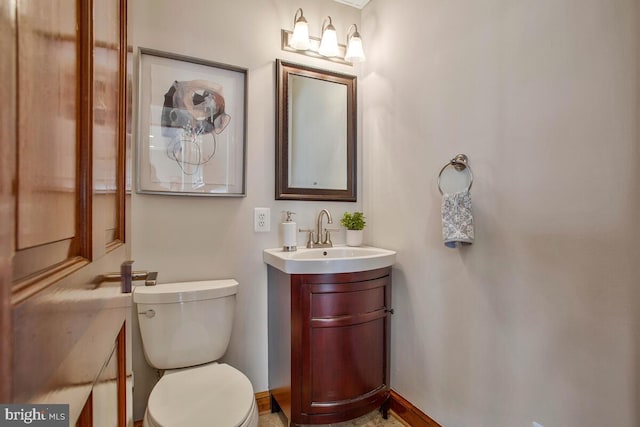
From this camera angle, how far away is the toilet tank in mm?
1417

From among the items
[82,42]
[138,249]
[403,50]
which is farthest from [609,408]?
[138,249]

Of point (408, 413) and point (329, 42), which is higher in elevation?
point (329, 42)

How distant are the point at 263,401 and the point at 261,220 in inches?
40.2

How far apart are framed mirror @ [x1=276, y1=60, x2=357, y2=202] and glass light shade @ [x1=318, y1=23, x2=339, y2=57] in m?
0.11

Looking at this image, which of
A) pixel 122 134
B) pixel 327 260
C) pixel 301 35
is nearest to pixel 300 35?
pixel 301 35

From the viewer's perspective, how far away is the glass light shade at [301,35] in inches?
70.6

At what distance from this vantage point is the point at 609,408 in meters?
0.94

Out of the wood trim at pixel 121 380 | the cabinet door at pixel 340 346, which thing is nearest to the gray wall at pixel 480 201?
the cabinet door at pixel 340 346

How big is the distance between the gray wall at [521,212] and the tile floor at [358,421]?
179mm

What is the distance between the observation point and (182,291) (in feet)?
4.75

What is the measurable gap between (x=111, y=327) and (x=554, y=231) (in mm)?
1280

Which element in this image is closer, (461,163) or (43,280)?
→ (43,280)

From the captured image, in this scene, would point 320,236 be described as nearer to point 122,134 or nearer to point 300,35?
point 300,35

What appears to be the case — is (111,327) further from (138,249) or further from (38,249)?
(138,249)
